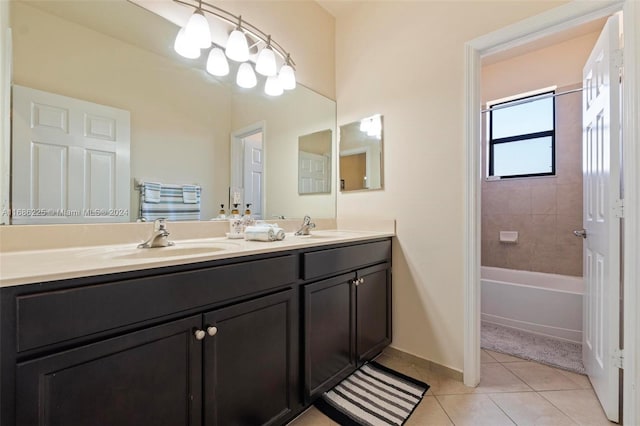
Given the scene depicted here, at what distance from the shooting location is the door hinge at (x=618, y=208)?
4.17 feet

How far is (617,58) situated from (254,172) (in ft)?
6.34

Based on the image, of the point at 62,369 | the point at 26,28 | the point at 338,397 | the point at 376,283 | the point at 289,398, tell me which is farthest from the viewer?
the point at 376,283

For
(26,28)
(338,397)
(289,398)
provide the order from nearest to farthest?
(26,28), (289,398), (338,397)

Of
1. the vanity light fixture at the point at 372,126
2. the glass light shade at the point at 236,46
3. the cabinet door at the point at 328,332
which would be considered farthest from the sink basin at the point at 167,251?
the vanity light fixture at the point at 372,126

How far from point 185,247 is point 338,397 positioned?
3.65ft

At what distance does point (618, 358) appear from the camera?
4.25 feet

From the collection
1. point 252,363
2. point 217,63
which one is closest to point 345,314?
point 252,363

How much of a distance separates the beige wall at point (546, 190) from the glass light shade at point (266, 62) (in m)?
2.50

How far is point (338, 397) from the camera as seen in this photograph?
1.52 meters

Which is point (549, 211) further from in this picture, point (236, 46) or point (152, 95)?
point (152, 95)

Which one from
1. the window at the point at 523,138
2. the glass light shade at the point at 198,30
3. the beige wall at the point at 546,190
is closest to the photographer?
the glass light shade at the point at 198,30

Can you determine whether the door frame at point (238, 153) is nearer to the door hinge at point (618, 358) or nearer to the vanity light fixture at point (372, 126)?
the vanity light fixture at point (372, 126)

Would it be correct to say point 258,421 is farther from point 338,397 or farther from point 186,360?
point 338,397

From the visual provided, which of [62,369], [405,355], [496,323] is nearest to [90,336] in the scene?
[62,369]
